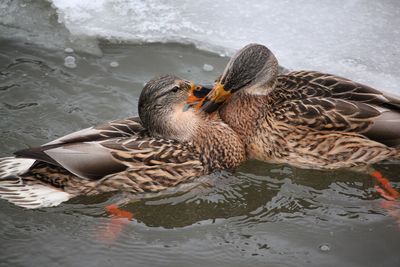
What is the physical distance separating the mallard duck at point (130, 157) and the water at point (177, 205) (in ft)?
0.54

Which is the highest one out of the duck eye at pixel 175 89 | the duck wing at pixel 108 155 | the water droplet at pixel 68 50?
the duck eye at pixel 175 89

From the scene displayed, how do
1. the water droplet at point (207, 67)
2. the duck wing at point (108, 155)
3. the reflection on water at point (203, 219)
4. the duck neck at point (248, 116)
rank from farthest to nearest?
the water droplet at point (207, 67) < the duck neck at point (248, 116) < the duck wing at point (108, 155) < the reflection on water at point (203, 219)

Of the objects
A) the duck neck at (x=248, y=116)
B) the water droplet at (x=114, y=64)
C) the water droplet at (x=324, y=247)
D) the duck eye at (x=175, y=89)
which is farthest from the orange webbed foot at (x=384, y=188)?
the water droplet at (x=114, y=64)

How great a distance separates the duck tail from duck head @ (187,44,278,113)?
1376 millimetres

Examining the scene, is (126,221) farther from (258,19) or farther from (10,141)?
(258,19)

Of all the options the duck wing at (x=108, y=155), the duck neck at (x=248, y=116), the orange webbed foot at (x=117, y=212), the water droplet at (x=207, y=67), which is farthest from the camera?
the water droplet at (x=207, y=67)

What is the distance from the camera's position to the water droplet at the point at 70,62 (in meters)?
6.09

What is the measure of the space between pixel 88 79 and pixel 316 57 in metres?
2.49

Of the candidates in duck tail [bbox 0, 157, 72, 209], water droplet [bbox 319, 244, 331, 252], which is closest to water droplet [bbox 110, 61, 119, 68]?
duck tail [bbox 0, 157, 72, 209]

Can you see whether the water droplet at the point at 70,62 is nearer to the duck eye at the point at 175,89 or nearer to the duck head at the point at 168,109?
the duck head at the point at 168,109

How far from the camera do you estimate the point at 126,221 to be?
4500mm

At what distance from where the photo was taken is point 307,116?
4.89 metres

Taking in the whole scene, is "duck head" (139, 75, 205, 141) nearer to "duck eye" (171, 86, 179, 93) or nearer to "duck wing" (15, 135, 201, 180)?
"duck eye" (171, 86, 179, 93)

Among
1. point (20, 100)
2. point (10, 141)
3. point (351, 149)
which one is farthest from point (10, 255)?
point (351, 149)
